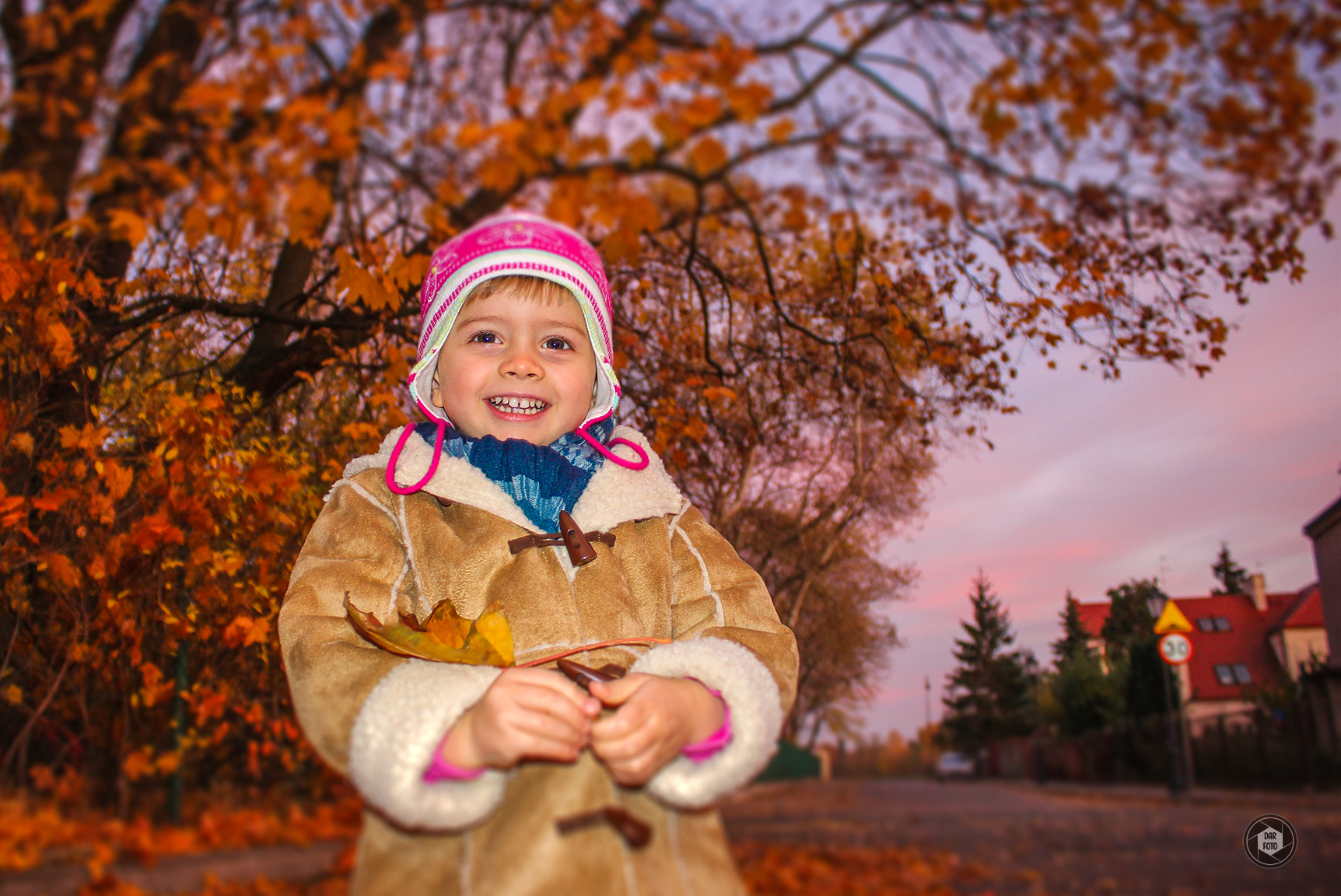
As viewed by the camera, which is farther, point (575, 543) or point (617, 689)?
point (575, 543)

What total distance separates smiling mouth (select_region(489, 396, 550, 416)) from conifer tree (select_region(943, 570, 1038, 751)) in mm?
1547

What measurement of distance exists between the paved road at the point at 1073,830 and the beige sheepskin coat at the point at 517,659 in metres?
0.56

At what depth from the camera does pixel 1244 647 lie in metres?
2.07

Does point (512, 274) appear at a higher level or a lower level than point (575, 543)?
higher

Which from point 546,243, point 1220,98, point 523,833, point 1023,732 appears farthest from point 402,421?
point 1220,98

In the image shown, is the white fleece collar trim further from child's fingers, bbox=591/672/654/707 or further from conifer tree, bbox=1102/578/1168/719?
conifer tree, bbox=1102/578/1168/719

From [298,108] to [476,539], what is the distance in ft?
7.39

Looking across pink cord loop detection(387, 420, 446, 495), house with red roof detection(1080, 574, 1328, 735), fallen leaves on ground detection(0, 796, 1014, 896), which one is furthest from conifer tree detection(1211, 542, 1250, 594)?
pink cord loop detection(387, 420, 446, 495)

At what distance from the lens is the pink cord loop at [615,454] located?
1993mm

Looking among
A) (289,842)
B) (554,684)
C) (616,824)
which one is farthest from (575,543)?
(289,842)

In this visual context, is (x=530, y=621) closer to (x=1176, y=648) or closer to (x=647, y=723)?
(x=647, y=723)

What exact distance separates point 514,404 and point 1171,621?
1993 millimetres

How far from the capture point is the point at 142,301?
3225 mm

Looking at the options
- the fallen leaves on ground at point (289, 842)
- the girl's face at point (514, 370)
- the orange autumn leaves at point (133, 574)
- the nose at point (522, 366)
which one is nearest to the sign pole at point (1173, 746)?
the fallen leaves on ground at point (289, 842)
